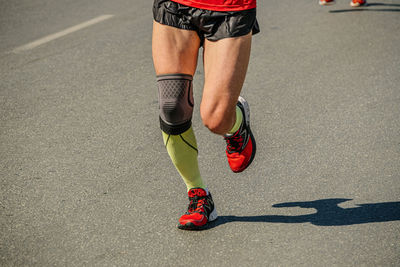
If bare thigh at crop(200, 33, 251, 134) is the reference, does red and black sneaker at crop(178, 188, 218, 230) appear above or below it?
below

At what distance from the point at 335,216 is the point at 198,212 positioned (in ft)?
2.80

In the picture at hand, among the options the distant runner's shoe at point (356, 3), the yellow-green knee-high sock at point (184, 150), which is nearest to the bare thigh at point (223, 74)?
the yellow-green knee-high sock at point (184, 150)

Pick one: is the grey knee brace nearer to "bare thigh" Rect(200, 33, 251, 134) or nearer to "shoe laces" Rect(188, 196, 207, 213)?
"bare thigh" Rect(200, 33, 251, 134)

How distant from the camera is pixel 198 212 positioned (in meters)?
3.17

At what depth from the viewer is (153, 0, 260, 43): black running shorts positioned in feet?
9.04

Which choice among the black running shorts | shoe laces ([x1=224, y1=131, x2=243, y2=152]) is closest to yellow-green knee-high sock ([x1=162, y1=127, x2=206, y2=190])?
shoe laces ([x1=224, y1=131, x2=243, y2=152])

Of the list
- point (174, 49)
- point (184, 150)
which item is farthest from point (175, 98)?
point (184, 150)

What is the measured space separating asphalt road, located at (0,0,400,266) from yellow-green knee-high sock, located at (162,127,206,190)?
343mm

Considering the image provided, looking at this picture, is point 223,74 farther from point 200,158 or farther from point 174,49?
point 200,158

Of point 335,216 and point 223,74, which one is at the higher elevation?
point 223,74

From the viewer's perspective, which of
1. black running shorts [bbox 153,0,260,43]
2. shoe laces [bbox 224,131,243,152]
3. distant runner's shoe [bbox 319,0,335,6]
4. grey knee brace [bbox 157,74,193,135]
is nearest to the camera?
black running shorts [bbox 153,0,260,43]

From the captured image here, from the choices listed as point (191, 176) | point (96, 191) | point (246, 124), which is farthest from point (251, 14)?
point (96, 191)

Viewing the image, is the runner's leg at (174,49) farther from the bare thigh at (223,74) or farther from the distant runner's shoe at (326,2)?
the distant runner's shoe at (326,2)

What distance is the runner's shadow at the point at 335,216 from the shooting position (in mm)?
3195
